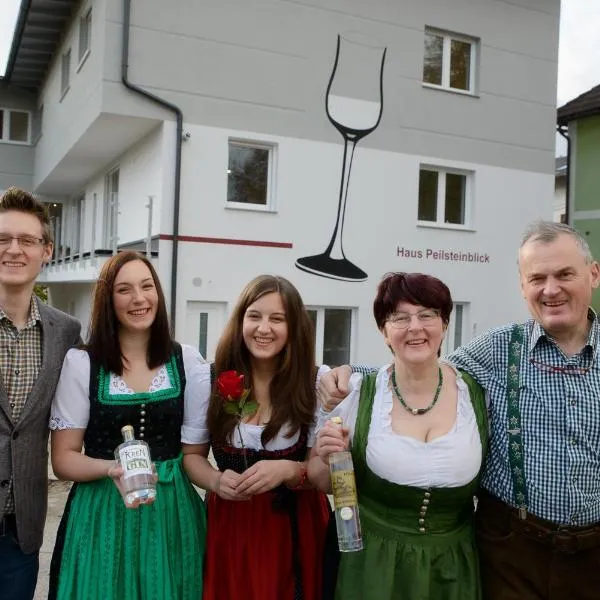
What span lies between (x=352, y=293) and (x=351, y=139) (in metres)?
2.56

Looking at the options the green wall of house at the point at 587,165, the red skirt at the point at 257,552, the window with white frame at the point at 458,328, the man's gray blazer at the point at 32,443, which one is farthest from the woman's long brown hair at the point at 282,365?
the green wall of house at the point at 587,165

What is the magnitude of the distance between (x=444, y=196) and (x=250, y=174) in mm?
3697

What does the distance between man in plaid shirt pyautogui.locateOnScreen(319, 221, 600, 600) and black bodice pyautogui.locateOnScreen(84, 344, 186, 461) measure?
1.99ft

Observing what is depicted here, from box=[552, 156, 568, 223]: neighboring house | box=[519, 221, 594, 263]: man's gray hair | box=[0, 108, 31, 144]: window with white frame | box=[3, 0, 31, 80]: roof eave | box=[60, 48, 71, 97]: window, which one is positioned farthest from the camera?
box=[552, 156, 568, 223]: neighboring house

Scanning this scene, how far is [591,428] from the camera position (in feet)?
7.07

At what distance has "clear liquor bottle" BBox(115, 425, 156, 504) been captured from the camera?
6.78 feet

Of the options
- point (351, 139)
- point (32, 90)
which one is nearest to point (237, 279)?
point (351, 139)

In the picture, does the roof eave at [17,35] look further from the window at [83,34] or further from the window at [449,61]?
the window at [449,61]

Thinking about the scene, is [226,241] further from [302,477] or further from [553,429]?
[553,429]

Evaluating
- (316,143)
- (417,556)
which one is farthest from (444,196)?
(417,556)

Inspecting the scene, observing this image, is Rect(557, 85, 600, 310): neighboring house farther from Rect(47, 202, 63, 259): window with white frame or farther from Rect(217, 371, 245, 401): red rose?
Rect(217, 371, 245, 401): red rose

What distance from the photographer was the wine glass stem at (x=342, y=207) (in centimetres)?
1063

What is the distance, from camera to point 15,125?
1792 cm

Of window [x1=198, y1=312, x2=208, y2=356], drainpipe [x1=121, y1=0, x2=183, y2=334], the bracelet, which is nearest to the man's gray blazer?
the bracelet
